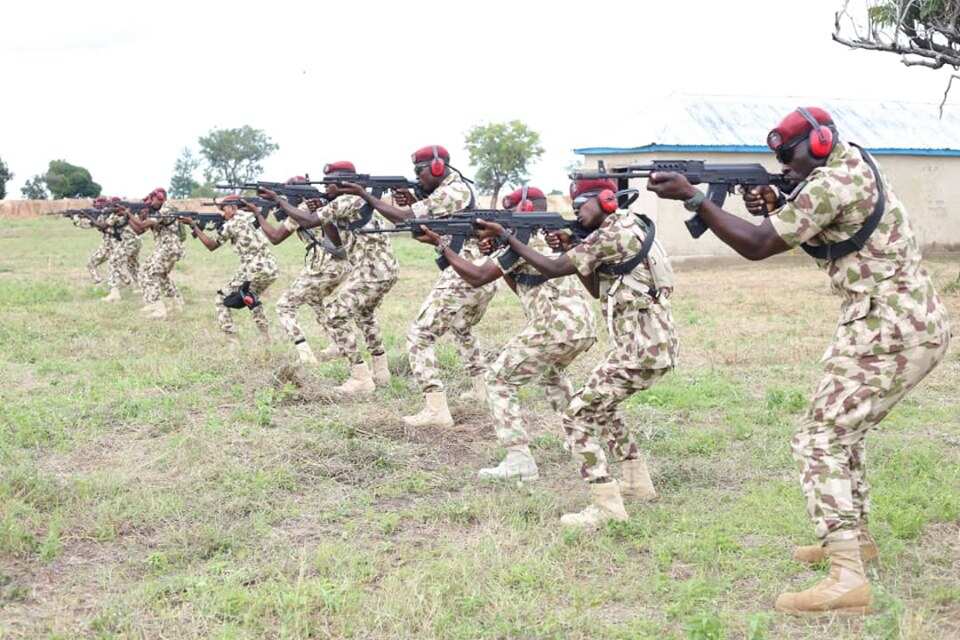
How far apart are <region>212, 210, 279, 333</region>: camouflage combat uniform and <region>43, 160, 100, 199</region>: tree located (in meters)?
56.8

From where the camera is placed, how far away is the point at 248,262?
1250 cm

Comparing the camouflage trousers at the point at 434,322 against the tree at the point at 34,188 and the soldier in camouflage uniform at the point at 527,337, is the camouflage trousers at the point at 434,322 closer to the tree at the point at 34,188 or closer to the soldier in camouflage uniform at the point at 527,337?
the soldier in camouflage uniform at the point at 527,337

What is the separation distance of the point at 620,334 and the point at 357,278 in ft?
14.4

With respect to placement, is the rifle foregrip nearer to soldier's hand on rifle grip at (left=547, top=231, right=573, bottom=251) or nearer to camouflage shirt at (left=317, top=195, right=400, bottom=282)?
soldier's hand on rifle grip at (left=547, top=231, right=573, bottom=251)

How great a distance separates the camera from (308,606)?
191 inches

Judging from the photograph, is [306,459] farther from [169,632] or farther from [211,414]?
[169,632]

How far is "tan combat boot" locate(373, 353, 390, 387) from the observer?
1050 cm

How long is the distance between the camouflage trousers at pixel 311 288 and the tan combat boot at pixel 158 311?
5.43m

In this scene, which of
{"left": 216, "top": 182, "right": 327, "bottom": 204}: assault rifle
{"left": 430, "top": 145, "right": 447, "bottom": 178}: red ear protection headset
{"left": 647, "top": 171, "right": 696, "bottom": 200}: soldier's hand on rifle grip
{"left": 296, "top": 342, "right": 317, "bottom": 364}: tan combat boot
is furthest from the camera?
{"left": 296, "top": 342, "right": 317, "bottom": 364}: tan combat boot

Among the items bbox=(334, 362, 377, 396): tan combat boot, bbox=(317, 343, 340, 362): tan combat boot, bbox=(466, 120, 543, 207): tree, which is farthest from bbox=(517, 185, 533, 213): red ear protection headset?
bbox=(466, 120, 543, 207): tree

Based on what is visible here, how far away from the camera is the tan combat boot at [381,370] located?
10.5 metres

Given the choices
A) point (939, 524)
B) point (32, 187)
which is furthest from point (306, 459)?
point (32, 187)

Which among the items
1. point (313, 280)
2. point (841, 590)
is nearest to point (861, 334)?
point (841, 590)

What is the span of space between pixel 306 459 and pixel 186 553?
1.87 meters
